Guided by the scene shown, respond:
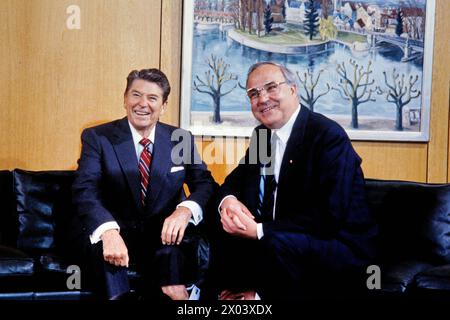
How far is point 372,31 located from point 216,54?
96cm

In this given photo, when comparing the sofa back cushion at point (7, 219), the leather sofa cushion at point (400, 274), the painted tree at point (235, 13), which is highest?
the painted tree at point (235, 13)

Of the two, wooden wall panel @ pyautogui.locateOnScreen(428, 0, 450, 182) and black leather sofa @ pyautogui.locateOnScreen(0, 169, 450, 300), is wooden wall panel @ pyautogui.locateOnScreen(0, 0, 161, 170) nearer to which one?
black leather sofa @ pyautogui.locateOnScreen(0, 169, 450, 300)

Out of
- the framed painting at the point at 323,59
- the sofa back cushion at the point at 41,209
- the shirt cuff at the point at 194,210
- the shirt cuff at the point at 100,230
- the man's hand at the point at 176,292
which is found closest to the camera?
the man's hand at the point at 176,292

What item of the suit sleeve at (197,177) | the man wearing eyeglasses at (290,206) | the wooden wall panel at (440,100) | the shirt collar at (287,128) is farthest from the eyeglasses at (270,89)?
the wooden wall panel at (440,100)

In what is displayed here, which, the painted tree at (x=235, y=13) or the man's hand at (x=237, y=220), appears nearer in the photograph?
the man's hand at (x=237, y=220)

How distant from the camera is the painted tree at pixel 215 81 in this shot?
3.71 meters

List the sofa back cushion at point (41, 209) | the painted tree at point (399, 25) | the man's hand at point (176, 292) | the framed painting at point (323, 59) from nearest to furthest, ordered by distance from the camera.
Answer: the man's hand at point (176, 292)
the sofa back cushion at point (41, 209)
the framed painting at point (323, 59)
the painted tree at point (399, 25)

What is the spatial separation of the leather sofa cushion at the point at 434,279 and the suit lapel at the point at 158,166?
1.23 m

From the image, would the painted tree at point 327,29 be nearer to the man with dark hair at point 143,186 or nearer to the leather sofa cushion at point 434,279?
the man with dark hair at point 143,186

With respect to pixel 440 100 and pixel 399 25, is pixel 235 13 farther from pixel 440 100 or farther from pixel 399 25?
pixel 440 100

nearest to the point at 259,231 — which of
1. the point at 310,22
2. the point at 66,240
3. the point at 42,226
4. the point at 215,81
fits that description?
the point at 66,240

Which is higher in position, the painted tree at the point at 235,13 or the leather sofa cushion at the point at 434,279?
the painted tree at the point at 235,13

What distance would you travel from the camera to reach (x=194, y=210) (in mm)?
2902

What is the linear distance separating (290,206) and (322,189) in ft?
0.58
